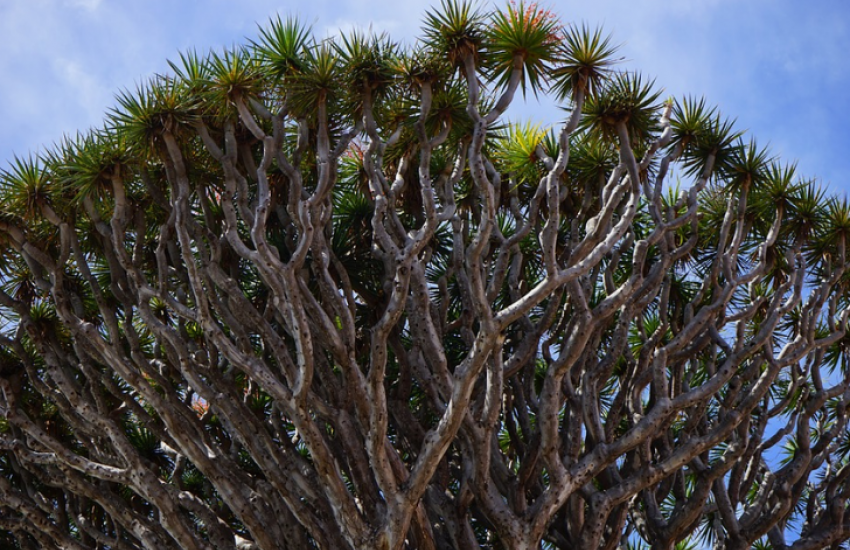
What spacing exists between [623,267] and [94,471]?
5684mm

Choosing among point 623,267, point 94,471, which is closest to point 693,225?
point 623,267

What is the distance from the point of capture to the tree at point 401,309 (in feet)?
23.1

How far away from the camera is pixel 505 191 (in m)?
9.81

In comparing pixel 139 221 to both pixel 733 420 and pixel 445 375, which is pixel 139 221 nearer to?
pixel 445 375

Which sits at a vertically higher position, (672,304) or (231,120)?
(231,120)

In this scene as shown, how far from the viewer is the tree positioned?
7039 millimetres

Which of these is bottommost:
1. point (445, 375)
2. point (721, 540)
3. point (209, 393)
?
point (721, 540)

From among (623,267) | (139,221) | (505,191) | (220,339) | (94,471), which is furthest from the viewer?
(623,267)

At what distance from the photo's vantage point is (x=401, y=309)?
683cm

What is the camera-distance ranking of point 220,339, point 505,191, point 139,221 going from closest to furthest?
point 220,339 → point 139,221 → point 505,191

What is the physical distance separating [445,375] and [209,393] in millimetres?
1718

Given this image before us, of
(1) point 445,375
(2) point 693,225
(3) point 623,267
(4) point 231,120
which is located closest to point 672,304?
(3) point 623,267

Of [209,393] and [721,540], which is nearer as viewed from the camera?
[209,393]

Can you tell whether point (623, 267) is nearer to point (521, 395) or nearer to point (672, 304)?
point (672, 304)
